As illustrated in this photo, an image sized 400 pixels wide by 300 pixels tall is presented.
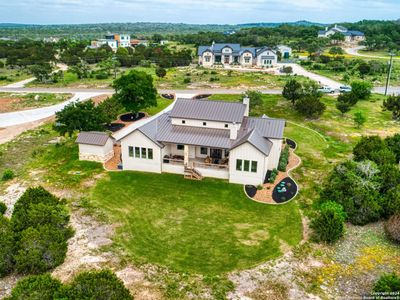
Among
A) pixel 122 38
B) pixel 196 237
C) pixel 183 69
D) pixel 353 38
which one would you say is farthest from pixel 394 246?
pixel 353 38

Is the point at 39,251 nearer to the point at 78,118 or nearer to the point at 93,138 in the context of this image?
the point at 93,138

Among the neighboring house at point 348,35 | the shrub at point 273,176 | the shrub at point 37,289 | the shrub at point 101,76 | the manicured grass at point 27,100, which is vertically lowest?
the shrub at point 273,176

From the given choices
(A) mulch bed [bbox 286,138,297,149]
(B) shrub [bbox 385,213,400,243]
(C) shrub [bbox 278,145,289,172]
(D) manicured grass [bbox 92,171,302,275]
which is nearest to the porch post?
(D) manicured grass [bbox 92,171,302,275]

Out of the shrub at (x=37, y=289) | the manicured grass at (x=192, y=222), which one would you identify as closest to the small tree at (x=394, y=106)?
the manicured grass at (x=192, y=222)

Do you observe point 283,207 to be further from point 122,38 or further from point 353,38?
point 353,38

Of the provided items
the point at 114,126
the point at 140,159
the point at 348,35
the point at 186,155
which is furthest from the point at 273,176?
the point at 348,35

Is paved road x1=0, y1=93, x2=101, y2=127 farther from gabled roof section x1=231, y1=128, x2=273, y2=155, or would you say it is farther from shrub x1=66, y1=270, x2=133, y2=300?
shrub x1=66, y1=270, x2=133, y2=300

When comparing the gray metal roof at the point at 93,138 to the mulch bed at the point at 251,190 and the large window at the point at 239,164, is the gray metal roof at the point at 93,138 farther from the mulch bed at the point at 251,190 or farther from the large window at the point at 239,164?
the mulch bed at the point at 251,190
